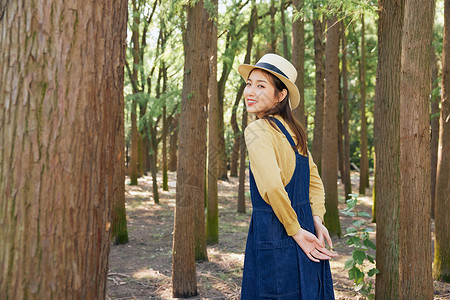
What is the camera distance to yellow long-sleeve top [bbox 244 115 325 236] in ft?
8.14

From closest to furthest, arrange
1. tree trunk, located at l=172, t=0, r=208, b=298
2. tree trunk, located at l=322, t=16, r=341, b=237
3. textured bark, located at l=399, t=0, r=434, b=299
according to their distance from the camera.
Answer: textured bark, located at l=399, t=0, r=434, b=299 < tree trunk, located at l=172, t=0, r=208, b=298 < tree trunk, located at l=322, t=16, r=341, b=237

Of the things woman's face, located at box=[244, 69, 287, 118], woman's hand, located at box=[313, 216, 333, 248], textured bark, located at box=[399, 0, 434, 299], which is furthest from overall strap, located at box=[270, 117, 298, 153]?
textured bark, located at box=[399, 0, 434, 299]

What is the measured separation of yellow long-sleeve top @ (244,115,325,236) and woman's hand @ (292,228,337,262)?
5cm

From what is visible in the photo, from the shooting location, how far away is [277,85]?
114 inches

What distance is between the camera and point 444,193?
6742 mm

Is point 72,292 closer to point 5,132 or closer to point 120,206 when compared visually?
point 5,132

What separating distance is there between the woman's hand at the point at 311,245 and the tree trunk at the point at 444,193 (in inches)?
188

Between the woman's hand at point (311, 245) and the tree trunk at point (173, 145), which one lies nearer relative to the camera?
the woman's hand at point (311, 245)

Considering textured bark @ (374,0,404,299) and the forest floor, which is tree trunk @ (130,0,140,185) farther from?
textured bark @ (374,0,404,299)

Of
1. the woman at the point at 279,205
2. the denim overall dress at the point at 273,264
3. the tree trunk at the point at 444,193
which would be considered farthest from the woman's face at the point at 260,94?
the tree trunk at the point at 444,193

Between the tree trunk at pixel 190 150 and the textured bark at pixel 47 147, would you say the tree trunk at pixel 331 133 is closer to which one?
the tree trunk at pixel 190 150

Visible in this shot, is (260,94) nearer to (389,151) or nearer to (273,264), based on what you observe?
(273,264)

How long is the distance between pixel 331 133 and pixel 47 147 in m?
8.69

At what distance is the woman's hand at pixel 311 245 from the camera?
259cm
